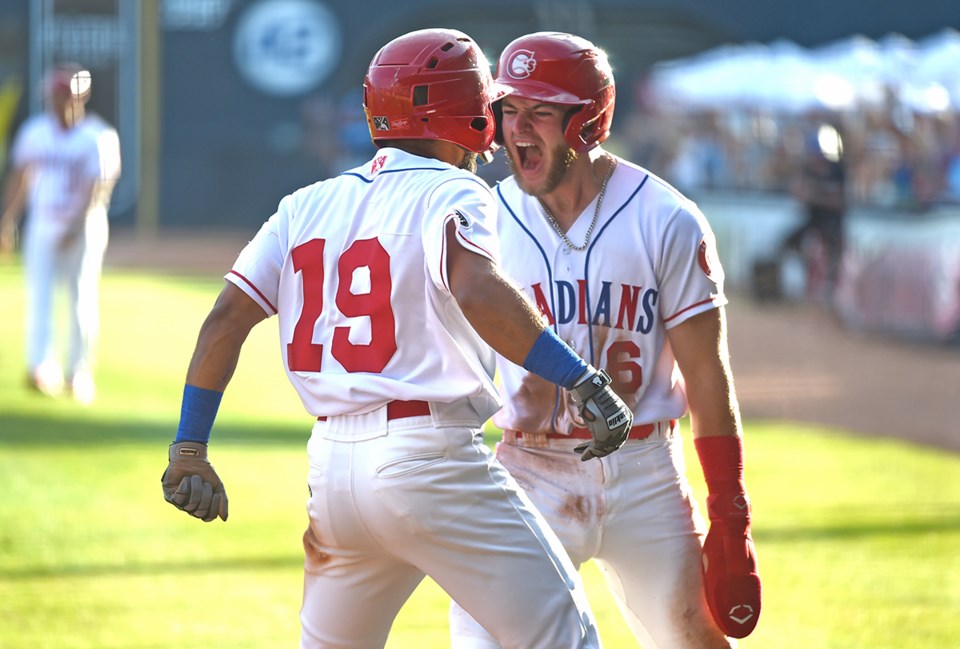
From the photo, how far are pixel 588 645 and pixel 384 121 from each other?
1.32 metres

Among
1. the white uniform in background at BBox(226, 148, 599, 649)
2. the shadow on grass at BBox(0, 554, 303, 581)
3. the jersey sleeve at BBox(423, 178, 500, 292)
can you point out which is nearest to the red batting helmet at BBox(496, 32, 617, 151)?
the white uniform in background at BBox(226, 148, 599, 649)

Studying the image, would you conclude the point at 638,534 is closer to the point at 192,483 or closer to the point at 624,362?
the point at 624,362

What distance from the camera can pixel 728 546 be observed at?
372 centimetres

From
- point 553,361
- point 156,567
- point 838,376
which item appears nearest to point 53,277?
point 156,567

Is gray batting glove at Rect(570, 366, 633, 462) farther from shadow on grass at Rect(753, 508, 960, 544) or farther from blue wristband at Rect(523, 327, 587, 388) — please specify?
shadow on grass at Rect(753, 508, 960, 544)

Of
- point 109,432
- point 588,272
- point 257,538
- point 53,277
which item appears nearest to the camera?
point 588,272

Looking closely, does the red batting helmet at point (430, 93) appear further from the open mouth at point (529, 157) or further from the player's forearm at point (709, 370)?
the player's forearm at point (709, 370)

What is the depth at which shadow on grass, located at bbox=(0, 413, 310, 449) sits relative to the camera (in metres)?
9.80

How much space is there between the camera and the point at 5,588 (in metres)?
6.38

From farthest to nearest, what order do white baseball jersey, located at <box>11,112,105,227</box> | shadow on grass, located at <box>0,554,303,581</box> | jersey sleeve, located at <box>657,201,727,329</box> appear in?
1. white baseball jersey, located at <box>11,112,105,227</box>
2. shadow on grass, located at <box>0,554,303,581</box>
3. jersey sleeve, located at <box>657,201,727,329</box>

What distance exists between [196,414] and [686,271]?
1317 millimetres

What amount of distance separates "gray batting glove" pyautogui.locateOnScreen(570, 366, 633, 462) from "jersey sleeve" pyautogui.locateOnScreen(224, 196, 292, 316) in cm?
79

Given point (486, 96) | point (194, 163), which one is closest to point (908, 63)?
point (486, 96)

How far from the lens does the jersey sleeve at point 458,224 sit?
315cm
